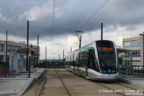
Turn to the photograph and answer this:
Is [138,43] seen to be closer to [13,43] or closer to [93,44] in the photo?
[13,43]

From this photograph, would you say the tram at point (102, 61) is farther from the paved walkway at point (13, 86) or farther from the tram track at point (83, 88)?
the paved walkway at point (13, 86)

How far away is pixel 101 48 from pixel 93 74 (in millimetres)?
2216

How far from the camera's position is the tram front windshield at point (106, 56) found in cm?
1525

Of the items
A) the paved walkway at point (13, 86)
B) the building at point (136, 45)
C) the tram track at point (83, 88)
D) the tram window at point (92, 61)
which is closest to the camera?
the tram track at point (83, 88)

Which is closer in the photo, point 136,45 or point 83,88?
point 83,88

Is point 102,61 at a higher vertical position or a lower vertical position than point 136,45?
lower

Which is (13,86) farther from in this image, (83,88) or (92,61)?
(92,61)

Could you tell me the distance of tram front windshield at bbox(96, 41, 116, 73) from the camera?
50.0 ft

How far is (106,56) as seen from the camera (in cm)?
1573

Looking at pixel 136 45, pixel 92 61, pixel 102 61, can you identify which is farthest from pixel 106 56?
pixel 136 45

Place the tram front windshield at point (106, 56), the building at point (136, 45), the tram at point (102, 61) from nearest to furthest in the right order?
1. the tram at point (102, 61)
2. the tram front windshield at point (106, 56)
3. the building at point (136, 45)

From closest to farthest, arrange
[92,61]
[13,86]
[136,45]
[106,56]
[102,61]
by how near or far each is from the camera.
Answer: [13,86], [102,61], [106,56], [92,61], [136,45]

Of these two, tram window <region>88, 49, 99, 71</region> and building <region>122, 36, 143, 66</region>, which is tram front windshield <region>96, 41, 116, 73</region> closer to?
tram window <region>88, 49, 99, 71</region>

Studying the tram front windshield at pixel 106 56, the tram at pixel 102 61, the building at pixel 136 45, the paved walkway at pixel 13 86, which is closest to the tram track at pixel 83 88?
the tram at pixel 102 61
